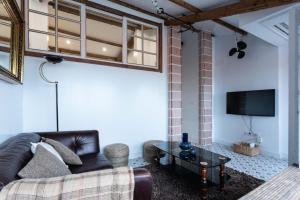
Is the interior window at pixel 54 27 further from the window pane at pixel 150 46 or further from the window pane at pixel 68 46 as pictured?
the window pane at pixel 150 46

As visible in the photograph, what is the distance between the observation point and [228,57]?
4754 mm

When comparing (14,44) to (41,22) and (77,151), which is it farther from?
(77,151)

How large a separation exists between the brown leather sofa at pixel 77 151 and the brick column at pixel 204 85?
2873 mm

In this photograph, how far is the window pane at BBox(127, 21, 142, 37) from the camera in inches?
151

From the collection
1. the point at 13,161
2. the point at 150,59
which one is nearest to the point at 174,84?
the point at 150,59

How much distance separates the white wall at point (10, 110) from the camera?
1828 millimetres

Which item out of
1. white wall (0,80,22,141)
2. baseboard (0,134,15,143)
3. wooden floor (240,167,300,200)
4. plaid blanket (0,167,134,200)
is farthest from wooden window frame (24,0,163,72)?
wooden floor (240,167,300,200)

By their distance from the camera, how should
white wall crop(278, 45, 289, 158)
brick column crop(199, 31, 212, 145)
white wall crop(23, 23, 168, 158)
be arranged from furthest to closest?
1. brick column crop(199, 31, 212, 145)
2. white wall crop(278, 45, 289, 158)
3. white wall crop(23, 23, 168, 158)

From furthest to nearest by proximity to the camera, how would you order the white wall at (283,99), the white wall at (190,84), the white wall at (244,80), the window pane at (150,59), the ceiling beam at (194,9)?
the white wall at (190,84)
the window pane at (150,59)
the white wall at (244,80)
the white wall at (283,99)
the ceiling beam at (194,9)

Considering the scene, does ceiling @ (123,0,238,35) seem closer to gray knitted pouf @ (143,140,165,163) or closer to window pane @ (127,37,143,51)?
window pane @ (127,37,143,51)

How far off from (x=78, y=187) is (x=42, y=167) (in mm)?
553

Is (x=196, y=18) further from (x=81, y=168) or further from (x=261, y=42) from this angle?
(x=81, y=168)

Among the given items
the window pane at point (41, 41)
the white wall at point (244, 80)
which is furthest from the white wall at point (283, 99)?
the window pane at point (41, 41)

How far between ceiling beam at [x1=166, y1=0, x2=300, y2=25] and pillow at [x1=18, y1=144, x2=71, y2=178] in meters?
3.22
